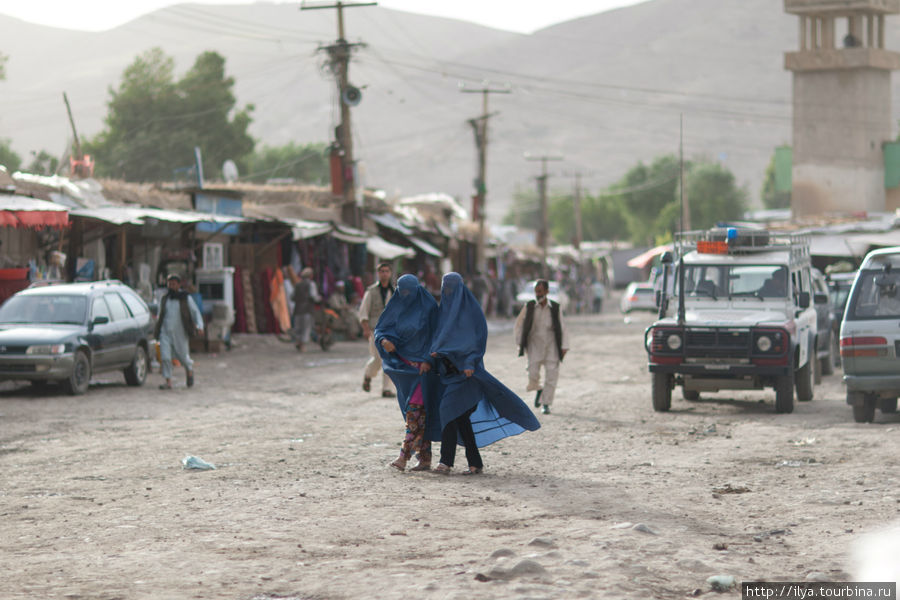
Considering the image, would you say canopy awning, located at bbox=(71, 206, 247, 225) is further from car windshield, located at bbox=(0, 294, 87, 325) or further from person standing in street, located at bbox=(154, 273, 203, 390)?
person standing in street, located at bbox=(154, 273, 203, 390)

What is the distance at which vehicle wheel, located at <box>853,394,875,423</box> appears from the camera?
13.2 meters

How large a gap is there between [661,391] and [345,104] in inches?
833

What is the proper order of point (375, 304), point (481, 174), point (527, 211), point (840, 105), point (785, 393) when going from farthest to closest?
point (527, 211)
point (840, 105)
point (481, 174)
point (375, 304)
point (785, 393)

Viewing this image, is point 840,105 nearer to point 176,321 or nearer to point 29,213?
point 176,321

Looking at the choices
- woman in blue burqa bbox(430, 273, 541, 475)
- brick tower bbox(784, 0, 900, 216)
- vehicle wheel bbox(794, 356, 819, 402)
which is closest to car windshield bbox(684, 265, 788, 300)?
vehicle wheel bbox(794, 356, 819, 402)

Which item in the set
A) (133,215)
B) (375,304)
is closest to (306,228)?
(133,215)

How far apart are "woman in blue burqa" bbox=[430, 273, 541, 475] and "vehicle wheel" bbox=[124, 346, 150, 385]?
10069 mm

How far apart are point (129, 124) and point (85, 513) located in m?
64.8

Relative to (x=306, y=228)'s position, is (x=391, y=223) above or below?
above

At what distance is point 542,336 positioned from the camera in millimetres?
15258

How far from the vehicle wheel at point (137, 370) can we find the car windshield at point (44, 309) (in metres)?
1.44

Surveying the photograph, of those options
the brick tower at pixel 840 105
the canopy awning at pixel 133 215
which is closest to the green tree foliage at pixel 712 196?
the brick tower at pixel 840 105

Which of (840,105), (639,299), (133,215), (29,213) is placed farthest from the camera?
(840,105)

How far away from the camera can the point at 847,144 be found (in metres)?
57.4
